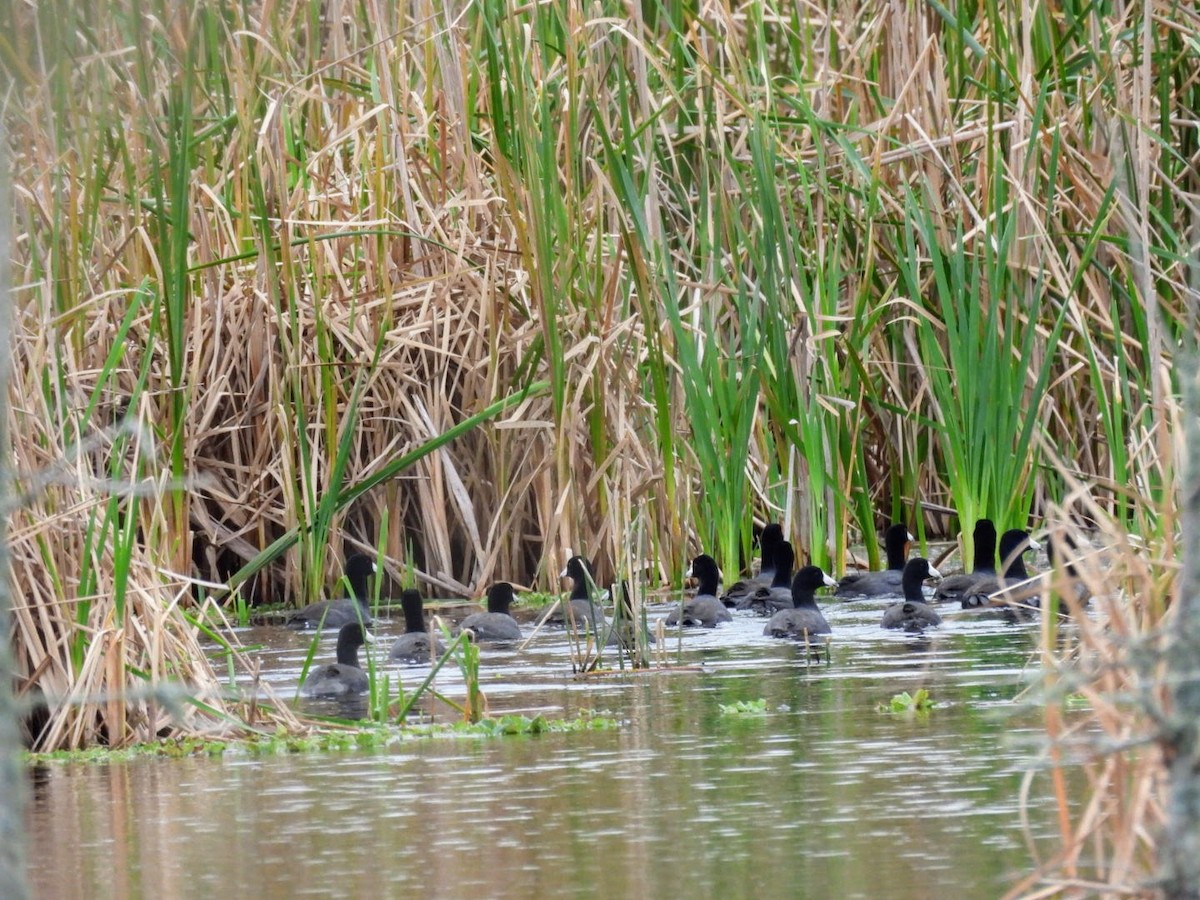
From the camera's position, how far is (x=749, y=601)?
1127 cm

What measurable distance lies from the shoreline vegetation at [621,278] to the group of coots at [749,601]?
23cm

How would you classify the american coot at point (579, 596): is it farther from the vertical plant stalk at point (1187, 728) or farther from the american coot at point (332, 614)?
the vertical plant stalk at point (1187, 728)

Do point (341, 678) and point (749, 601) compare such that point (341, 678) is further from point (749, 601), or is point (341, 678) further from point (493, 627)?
point (749, 601)

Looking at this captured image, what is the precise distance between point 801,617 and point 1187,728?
687 centimetres

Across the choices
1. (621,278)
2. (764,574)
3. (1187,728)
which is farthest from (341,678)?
(1187,728)

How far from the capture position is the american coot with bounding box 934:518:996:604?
11242mm

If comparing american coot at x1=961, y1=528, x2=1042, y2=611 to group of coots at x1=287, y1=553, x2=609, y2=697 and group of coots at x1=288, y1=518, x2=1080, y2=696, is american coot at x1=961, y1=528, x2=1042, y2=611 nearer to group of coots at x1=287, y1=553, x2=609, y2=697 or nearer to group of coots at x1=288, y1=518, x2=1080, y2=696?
group of coots at x1=288, y1=518, x2=1080, y2=696

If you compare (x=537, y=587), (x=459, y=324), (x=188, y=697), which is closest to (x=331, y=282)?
(x=459, y=324)

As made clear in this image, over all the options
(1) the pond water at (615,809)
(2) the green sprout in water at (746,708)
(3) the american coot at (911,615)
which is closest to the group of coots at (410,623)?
(1) the pond water at (615,809)

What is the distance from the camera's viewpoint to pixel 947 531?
13.6 metres

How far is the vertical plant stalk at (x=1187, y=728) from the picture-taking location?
10.7 ft

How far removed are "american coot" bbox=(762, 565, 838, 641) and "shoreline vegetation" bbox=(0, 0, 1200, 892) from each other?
2.51ft

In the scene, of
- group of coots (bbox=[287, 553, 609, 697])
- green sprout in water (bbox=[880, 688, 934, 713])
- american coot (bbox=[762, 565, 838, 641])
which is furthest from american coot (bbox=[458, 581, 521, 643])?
green sprout in water (bbox=[880, 688, 934, 713])

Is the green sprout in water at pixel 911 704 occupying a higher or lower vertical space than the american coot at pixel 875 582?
lower
